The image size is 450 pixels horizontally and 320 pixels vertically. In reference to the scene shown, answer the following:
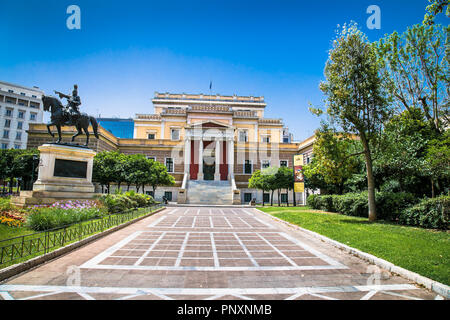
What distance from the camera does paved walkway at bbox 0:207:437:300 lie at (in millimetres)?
4602

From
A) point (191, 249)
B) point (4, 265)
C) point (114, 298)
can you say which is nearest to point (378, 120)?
point (191, 249)

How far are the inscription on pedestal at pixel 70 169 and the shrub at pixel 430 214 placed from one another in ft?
60.5

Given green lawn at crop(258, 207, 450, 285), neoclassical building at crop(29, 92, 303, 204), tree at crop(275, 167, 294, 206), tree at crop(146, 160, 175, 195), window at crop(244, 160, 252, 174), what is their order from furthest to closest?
window at crop(244, 160, 252, 174), neoclassical building at crop(29, 92, 303, 204), tree at crop(275, 167, 294, 206), tree at crop(146, 160, 175, 195), green lawn at crop(258, 207, 450, 285)

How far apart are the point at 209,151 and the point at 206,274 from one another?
119 feet

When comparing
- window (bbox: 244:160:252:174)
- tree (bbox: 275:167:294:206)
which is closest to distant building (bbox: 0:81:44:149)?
window (bbox: 244:160:252:174)

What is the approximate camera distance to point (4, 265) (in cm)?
537

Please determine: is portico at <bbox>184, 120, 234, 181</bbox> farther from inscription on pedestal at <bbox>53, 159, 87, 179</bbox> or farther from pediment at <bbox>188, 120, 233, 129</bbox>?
inscription on pedestal at <bbox>53, 159, 87, 179</bbox>

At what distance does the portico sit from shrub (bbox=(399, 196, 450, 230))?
27984 millimetres

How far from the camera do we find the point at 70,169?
15.6 m

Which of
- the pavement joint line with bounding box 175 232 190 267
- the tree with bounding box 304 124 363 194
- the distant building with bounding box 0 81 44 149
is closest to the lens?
the pavement joint line with bounding box 175 232 190 267

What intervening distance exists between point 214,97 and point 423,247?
A: 2032 inches

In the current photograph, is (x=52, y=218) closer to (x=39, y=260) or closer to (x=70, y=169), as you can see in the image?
(x=39, y=260)
